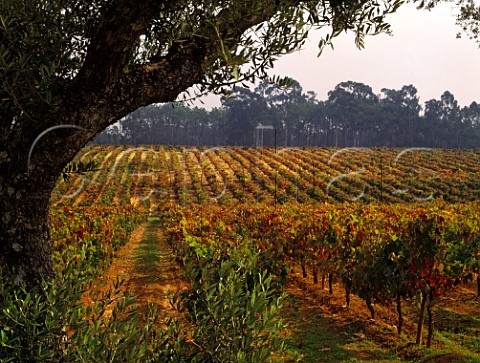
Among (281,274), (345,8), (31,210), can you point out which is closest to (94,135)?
(31,210)

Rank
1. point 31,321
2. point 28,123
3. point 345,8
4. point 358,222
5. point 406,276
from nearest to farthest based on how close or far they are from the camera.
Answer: point 31,321, point 28,123, point 345,8, point 406,276, point 358,222

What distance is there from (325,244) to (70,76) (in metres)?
9.92

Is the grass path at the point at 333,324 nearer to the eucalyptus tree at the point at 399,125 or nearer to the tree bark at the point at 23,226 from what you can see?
the tree bark at the point at 23,226

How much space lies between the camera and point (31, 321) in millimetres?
2514

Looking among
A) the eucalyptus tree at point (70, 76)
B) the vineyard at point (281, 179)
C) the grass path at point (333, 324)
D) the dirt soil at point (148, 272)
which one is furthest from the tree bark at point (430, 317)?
the vineyard at point (281, 179)

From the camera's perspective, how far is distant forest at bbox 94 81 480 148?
10581cm

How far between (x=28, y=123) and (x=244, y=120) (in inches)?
4262

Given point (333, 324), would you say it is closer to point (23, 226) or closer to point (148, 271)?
point (148, 271)

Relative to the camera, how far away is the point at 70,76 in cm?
353

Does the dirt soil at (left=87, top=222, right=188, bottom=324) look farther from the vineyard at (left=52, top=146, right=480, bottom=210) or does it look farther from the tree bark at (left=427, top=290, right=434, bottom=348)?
the vineyard at (left=52, top=146, right=480, bottom=210)

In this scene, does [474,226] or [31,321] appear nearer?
[31,321]

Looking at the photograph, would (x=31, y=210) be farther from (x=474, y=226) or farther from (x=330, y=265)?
(x=474, y=226)

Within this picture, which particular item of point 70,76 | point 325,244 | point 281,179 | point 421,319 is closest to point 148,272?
point 325,244

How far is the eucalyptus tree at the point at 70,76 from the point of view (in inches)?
111
